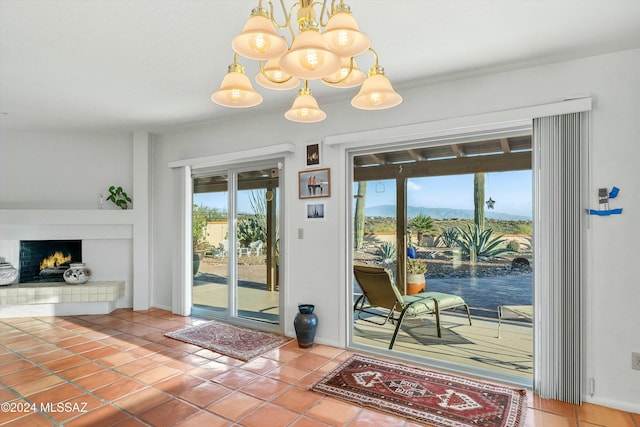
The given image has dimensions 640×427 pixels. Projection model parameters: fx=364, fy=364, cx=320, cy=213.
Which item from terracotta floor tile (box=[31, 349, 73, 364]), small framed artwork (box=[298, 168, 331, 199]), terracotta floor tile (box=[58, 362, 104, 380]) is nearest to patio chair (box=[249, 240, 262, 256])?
small framed artwork (box=[298, 168, 331, 199])

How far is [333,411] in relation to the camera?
247 cm

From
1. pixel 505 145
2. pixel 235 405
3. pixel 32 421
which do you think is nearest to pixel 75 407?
pixel 32 421

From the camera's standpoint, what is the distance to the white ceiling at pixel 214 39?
2127 mm

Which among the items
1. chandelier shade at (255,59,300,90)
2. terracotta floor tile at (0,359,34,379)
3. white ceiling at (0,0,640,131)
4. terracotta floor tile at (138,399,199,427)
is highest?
white ceiling at (0,0,640,131)

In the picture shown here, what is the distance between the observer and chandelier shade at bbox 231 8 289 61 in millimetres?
1405

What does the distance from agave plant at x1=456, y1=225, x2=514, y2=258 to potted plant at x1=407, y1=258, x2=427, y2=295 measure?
0.41 m

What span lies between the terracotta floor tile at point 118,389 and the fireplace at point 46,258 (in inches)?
125

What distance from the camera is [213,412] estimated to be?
244 cm

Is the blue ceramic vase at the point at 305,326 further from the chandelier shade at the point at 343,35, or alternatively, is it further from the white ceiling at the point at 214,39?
the chandelier shade at the point at 343,35

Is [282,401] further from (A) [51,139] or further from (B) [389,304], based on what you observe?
(A) [51,139]

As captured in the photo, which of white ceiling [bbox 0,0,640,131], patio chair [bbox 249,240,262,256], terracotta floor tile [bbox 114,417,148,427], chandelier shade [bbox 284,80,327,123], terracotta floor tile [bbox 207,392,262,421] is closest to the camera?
chandelier shade [bbox 284,80,327,123]

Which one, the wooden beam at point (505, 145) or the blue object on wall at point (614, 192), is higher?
the wooden beam at point (505, 145)

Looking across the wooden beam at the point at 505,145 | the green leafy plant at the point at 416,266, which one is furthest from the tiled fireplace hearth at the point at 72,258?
the wooden beam at the point at 505,145

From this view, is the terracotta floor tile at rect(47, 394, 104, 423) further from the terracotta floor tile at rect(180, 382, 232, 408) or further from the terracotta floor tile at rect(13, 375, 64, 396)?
the terracotta floor tile at rect(180, 382, 232, 408)
